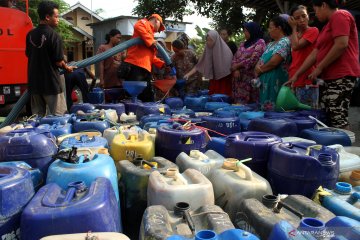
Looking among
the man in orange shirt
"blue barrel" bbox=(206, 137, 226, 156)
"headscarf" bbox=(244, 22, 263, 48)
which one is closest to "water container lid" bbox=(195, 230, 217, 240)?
"blue barrel" bbox=(206, 137, 226, 156)

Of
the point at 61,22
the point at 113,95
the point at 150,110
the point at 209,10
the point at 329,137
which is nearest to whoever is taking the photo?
the point at 329,137

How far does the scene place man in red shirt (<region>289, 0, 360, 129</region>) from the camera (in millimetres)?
2930

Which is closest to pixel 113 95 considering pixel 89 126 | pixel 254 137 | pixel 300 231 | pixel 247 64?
pixel 247 64

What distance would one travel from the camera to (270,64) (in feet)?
12.2

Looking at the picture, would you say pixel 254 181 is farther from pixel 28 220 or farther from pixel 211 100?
pixel 211 100

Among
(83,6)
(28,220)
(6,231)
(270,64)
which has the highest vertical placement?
(83,6)

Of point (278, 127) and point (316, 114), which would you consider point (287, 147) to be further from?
point (316, 114)

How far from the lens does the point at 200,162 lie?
6.68 ft

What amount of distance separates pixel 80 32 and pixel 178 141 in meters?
25.8

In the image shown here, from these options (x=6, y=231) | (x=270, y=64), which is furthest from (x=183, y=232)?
(x=270, y=64)

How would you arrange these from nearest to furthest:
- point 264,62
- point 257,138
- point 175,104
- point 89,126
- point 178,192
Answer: point 178,192 → point 257,138 → point 89,126 → point 264,62 → point 175,104

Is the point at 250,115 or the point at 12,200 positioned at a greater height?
the point at 250,115

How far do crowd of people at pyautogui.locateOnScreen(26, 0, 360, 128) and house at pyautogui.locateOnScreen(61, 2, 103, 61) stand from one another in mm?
21667

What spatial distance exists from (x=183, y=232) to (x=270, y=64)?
276 centimetres
